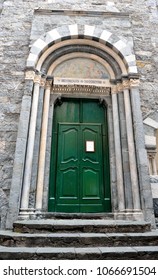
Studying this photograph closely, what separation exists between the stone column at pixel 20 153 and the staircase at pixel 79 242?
0.66 m

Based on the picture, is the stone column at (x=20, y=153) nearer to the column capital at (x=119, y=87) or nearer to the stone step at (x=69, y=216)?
the stone step at (x=69, y=216)

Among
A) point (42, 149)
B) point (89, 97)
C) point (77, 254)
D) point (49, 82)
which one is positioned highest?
point (49, 82)

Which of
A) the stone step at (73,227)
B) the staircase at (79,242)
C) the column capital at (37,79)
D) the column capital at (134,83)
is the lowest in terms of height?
the staircase at (79,242)

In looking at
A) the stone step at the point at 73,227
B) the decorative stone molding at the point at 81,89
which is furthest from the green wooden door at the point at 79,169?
the stone step at the point at 73,227

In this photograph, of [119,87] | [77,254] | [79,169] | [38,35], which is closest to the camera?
[77,254]

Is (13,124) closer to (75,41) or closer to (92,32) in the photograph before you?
(75,41)

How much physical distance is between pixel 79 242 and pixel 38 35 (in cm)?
433

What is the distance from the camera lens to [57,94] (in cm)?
474

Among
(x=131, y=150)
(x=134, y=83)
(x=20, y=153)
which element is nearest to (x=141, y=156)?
(x=131, y=150)

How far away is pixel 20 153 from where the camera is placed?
3.71m

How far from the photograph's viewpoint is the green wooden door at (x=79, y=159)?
4078 mm

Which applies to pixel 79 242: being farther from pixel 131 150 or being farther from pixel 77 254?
pixel 131 150

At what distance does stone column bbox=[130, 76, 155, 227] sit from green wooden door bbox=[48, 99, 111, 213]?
757 millimetres

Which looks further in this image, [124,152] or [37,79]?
[37,79]
